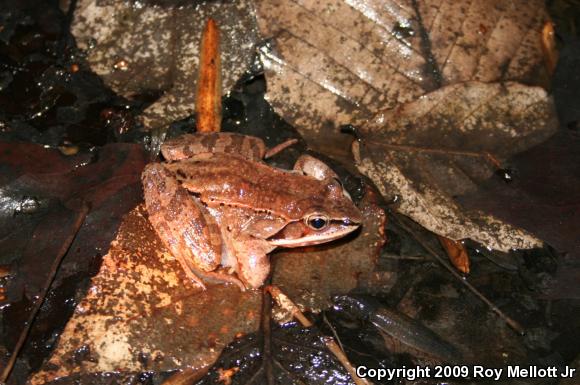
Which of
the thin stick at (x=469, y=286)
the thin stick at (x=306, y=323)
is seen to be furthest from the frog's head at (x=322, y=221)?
the thin stick at (x=469, y=286)

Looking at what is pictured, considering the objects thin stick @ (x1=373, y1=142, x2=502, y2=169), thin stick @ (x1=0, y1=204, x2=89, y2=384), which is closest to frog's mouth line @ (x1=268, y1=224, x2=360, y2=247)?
thin stick @ (x1=373, y1=142, x2=502, y2=169)

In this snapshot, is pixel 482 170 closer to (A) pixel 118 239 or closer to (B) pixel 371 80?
(B) pixel 371 80

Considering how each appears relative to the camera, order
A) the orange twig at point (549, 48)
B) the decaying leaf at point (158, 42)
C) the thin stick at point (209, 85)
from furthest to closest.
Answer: the orange twig at point (549, 48) → the decaying leaf at point (158, 42) → the thin stick at point (209, 85)

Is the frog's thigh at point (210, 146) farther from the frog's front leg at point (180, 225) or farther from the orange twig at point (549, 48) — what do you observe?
the orange twig at point (549, 48)

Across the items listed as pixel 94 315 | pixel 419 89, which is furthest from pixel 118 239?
pixel 419 89

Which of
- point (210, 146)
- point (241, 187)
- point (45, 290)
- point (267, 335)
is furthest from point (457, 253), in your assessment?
point (45, 290)

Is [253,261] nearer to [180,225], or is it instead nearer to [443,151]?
[180,225]

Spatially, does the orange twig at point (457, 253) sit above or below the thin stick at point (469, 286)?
above

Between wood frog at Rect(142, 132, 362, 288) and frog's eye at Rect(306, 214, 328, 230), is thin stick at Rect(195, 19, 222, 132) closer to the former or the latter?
wood frog at Rect(142, 132, 362, 288)
